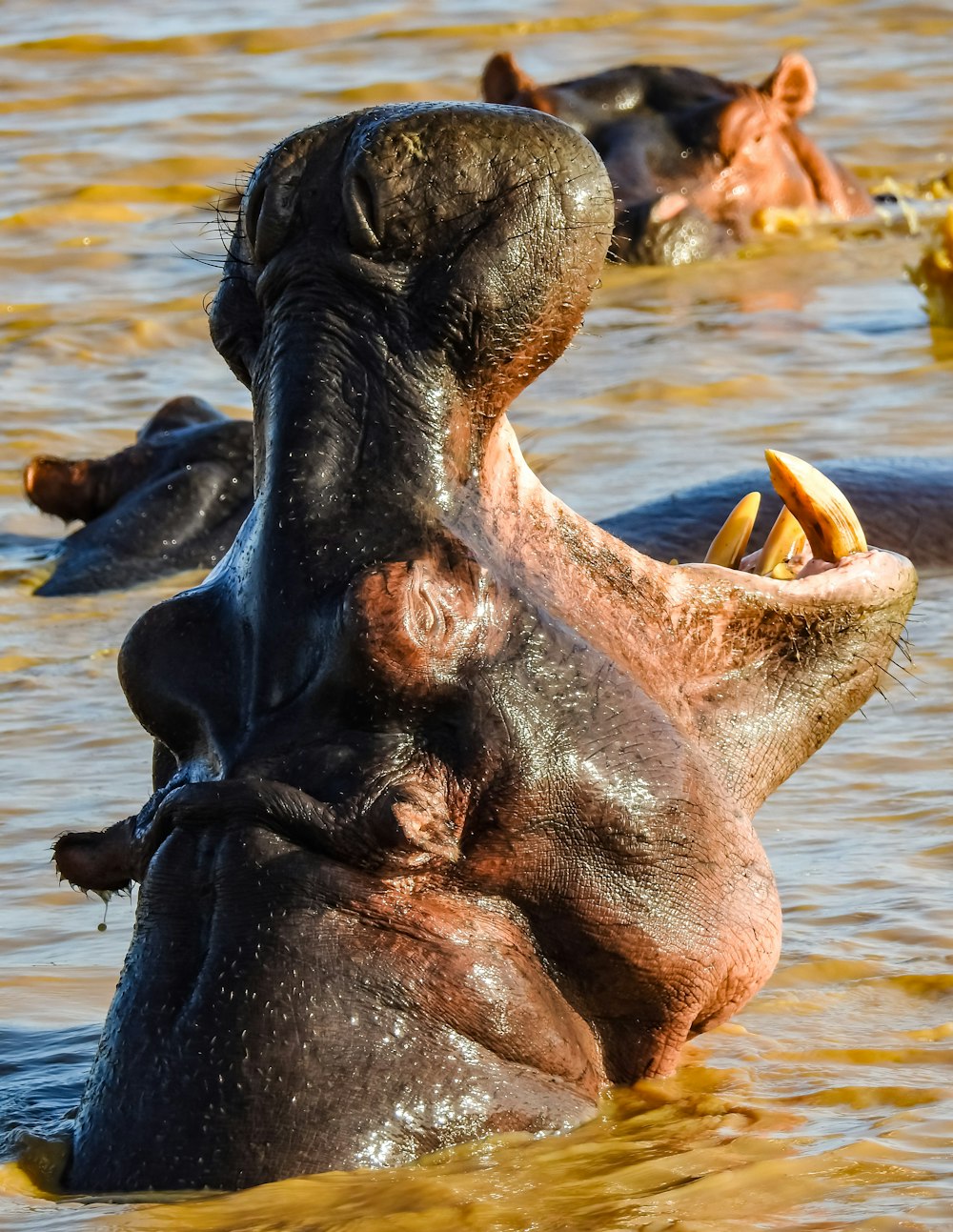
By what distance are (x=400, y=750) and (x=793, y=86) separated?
10.5 meters

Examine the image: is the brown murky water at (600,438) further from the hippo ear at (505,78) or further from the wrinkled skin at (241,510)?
the hippo ear at (505,78)

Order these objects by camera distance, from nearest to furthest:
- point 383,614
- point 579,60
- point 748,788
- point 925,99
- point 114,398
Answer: point 383,614 → point 748,788 → point 114,398 → point 925,99 → point 579,60

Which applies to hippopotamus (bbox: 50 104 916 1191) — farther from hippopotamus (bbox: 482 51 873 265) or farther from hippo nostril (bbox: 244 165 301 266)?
hippopotamus (bbox: 482 51 873 265)

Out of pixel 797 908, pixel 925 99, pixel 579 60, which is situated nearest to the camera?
pixel 797 908

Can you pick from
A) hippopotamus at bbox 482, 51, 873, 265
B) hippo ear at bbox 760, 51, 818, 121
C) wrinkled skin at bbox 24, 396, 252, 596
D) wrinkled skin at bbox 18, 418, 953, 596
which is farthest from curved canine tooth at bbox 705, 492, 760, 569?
hippo ear at bbox 760, 51, 818, 121

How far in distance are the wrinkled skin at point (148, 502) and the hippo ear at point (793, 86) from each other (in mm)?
5112

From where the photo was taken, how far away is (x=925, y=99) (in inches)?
659

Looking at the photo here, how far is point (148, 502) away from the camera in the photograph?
335 inches

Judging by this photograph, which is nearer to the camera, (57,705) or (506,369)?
(506,369)

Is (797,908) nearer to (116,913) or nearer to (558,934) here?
(116,913)

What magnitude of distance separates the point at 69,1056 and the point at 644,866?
4.24 ft

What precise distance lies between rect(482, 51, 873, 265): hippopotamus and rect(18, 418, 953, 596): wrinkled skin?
14.4ft

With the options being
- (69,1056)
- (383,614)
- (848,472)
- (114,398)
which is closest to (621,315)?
(114,398)

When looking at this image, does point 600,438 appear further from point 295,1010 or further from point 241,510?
point 295,1010
